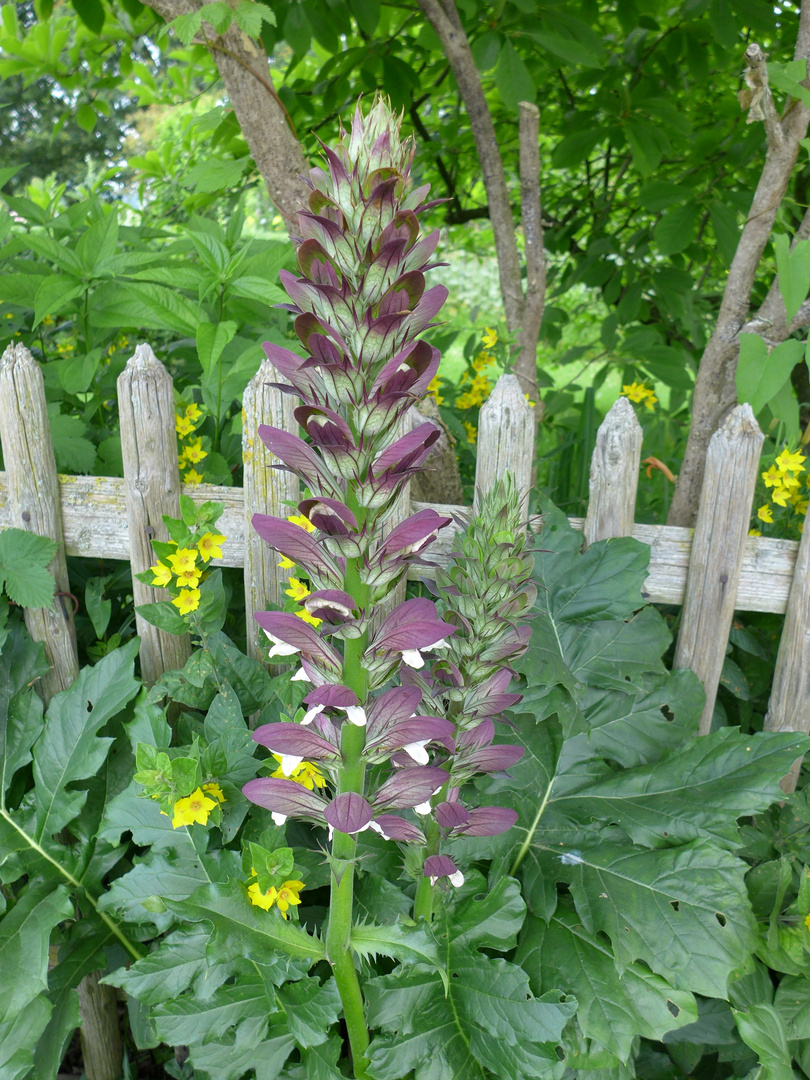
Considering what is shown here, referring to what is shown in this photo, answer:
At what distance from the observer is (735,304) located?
217 centimetres

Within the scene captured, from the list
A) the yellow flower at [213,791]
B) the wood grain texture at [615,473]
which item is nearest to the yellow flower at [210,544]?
the yellow flower at [213,791]

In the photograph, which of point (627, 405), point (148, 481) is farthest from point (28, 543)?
point (627, 405)

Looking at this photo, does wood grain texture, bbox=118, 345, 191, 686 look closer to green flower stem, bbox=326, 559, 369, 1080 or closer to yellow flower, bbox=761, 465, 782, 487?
green flower stem, bbox=326, 559, 369, 1080

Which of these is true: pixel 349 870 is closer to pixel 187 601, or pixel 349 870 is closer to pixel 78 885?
pixel 187 601

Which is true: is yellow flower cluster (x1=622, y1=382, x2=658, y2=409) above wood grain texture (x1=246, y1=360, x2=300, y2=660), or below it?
above

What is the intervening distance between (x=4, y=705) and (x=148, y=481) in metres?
0.68

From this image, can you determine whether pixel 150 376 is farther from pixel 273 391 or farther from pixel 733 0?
pixel 733 0

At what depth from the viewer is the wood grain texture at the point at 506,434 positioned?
67.9 inches

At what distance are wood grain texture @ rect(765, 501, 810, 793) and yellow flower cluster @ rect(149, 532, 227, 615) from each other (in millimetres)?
1407

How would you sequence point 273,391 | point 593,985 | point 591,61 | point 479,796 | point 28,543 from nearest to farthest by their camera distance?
point 593,985
point 479,796
point 273,391
point 28,543
point 591,61

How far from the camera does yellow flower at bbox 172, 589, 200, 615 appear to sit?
5.33 ft

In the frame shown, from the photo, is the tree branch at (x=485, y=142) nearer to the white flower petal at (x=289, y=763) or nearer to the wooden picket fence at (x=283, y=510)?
the wooden picket fence at (x=283, y=510)

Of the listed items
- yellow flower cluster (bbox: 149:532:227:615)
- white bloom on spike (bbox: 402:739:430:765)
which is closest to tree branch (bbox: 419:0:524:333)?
yellow flower cluster (bbox: 149:532:227:615)

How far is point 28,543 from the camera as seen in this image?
1835mm
